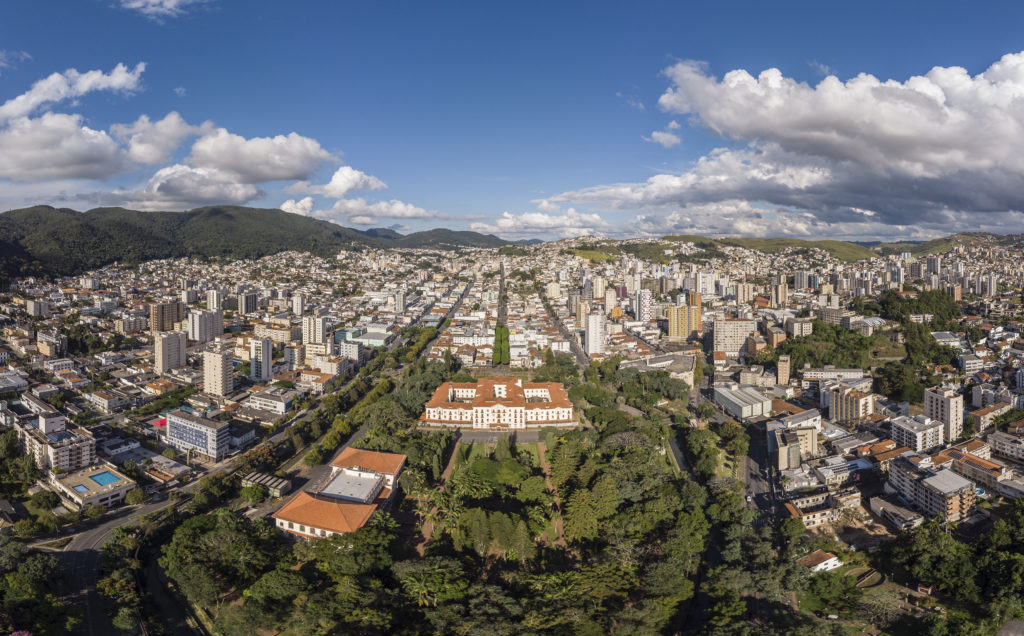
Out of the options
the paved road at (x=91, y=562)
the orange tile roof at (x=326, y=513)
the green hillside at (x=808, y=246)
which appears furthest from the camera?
the green hillside at (x=808, y=246)

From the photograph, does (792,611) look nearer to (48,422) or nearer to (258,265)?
(48,422)

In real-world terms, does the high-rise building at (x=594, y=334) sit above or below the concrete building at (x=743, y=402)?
above

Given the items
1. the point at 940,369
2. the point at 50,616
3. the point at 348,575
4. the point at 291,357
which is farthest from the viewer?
the point at 291,357

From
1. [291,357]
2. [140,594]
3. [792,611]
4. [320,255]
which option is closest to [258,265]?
[320,255]

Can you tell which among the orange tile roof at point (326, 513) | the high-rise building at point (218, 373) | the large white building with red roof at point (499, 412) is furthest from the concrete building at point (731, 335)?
the high-rise building at point (218, 373)

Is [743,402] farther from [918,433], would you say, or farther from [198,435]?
[198,435]

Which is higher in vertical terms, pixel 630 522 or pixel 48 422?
pixel 48 422

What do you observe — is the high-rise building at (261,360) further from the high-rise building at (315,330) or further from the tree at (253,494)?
the tree at (253,494)
